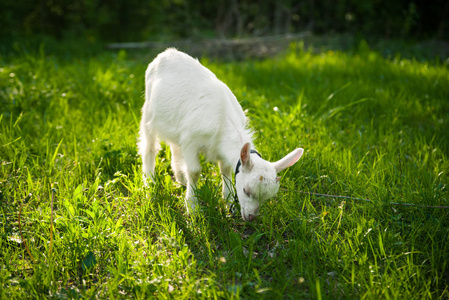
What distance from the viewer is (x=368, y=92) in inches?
213

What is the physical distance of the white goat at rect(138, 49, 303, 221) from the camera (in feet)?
8.46

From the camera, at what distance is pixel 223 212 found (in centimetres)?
297

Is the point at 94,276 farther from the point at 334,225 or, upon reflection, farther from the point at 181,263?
the point at 334,225

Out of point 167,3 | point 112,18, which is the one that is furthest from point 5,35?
point 167,3

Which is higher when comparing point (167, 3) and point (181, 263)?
point (167, 3)

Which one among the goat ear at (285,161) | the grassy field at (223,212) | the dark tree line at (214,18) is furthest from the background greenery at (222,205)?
the dark tree line at (214,18)

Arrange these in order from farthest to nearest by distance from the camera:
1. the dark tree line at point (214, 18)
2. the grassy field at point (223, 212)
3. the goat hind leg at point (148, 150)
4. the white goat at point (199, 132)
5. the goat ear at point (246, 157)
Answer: the dark tree line at point (214, 18) < the goat hind leg at point (148, 150) < the white goat at point (199, 132) < the goat ear at point (246, 157) < the grassy field at point (223, 212)

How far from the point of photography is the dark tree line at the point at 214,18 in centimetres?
896

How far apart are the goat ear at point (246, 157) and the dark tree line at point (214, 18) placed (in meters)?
7.38

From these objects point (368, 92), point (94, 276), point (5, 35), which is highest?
point (5, 35)

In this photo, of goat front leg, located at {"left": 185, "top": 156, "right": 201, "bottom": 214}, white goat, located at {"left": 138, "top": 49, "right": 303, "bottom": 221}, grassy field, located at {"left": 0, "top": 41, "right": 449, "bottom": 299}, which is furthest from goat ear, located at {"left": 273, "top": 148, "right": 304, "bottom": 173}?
goat front leg, located at {"left": 185, "top": 156, "right": 201, "bottom": 214}

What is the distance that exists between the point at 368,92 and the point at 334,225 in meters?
3.16

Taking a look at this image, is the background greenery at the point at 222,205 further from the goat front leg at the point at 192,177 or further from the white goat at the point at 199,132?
the white goat at the point at 199,132

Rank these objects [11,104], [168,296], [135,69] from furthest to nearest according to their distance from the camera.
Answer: [135,69] < [11,104] < [168,296]
